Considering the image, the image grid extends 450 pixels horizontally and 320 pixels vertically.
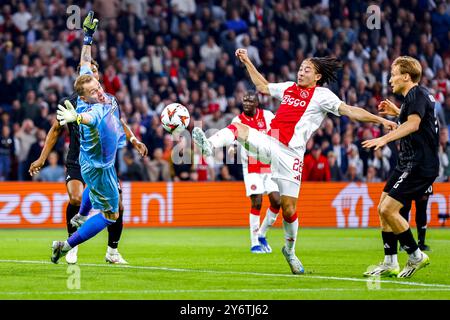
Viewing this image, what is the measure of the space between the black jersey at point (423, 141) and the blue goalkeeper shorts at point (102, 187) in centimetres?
344

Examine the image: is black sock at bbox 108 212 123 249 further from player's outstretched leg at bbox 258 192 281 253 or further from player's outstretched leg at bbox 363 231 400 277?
player's outstretched leg at bbox 258 192 281 253

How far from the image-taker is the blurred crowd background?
23578 millimetres

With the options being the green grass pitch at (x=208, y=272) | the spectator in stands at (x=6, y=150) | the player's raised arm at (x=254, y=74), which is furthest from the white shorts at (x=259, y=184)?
the spectator in stands at (x=6, y=150)

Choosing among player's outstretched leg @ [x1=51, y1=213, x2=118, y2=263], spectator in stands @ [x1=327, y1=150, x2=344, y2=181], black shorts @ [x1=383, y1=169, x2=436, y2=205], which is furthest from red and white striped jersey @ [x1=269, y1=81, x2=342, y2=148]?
spectator in stands @ [x1=327, y1=150, x2=344, y2=181]

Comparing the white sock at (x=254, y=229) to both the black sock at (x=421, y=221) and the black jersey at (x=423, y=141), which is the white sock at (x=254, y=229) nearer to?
the black sock at (x=421, y=221)

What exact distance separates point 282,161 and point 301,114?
2.09 feet

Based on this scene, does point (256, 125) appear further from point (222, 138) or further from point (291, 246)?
point (291, 246)

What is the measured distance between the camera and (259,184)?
16484mm

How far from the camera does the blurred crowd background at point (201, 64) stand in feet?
77.4

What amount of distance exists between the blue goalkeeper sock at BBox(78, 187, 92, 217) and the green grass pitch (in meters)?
0.73

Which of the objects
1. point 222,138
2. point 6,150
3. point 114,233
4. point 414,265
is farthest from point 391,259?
point 6,150

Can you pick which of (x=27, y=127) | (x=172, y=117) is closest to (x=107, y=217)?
(x=172, y=117)

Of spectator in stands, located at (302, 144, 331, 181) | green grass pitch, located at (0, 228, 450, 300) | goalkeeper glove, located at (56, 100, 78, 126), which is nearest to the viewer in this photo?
green grass pitch, located at (0, 228, 450, 300)
